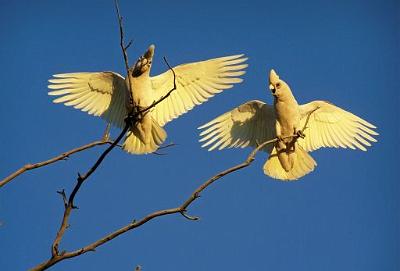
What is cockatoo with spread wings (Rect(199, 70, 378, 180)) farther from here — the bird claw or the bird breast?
the bird breast

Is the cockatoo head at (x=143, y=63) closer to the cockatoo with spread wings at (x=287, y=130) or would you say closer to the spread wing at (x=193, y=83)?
the spread wing at (x=193, y=83)

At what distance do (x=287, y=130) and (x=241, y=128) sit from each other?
1.04 m

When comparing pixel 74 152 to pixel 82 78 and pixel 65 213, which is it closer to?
pixel 65 213

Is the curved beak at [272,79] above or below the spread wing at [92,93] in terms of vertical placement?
above

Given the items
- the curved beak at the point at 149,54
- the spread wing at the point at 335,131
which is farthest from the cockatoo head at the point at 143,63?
the spread wing at the point at 335,131

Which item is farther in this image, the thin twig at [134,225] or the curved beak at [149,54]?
the curved beak at [149,54]

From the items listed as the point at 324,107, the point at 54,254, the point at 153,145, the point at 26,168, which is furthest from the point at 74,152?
the point at 324,107

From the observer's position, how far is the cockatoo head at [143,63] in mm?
9375

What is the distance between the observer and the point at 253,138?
1104cm

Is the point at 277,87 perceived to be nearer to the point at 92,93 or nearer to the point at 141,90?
the point at 141,90

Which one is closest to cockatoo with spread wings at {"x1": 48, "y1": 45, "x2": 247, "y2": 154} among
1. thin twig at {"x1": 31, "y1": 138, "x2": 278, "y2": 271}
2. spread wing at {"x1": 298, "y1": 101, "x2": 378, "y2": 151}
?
spread wing at {"x1": 298, "y1": 101, "x2": 378, "y2": 151}

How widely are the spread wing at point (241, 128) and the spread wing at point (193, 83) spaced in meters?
0.87

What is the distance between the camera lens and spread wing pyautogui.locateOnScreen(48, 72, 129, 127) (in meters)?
10.1

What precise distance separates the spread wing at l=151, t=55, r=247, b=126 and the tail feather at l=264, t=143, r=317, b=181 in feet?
3.67
